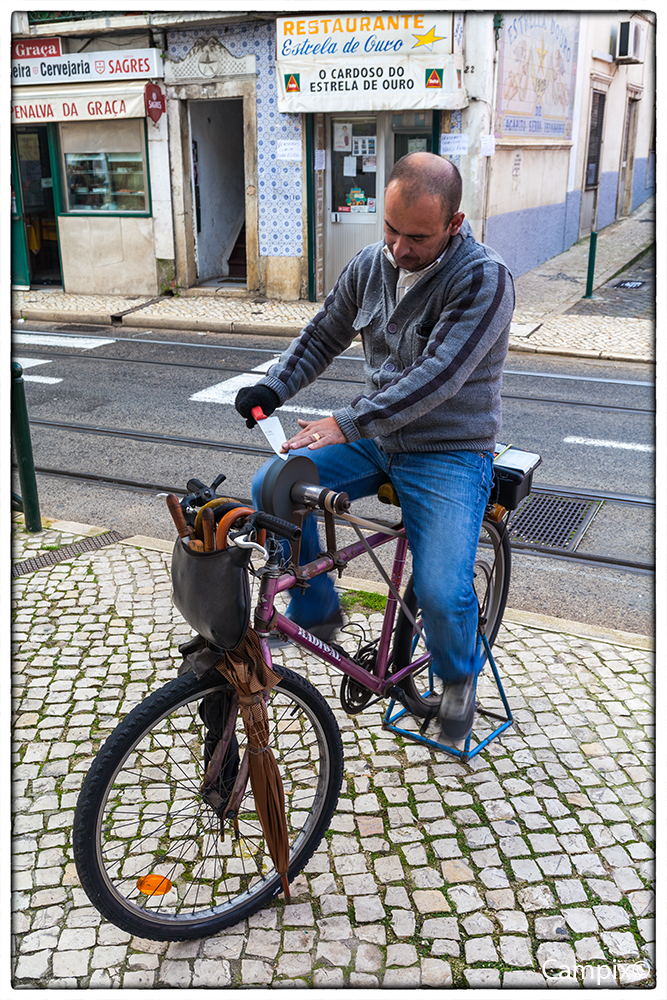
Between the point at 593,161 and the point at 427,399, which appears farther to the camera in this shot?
the point at 593,161

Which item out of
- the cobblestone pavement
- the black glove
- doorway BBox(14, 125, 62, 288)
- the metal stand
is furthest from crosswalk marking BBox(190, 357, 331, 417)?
doorway BBox(14, 125, 62, 288)

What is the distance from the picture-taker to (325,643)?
111 inches

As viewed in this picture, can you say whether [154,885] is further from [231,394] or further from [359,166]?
[359,166]

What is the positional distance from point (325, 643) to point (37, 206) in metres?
15.9

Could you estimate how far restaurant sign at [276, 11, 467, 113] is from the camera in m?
12.4

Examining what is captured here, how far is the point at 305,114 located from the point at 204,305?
11.3 ft

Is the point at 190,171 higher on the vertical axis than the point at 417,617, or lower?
higher

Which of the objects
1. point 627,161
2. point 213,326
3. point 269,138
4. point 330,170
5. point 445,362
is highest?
point 627,161

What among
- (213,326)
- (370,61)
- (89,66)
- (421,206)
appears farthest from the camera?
(89,66)

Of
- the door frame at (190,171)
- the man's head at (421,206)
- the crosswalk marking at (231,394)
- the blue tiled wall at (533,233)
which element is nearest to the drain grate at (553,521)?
the crosswalk marking at (231,394)

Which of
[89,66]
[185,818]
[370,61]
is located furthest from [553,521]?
[89,66]

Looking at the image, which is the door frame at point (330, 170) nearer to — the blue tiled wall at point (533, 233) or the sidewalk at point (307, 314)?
the sidewalk at point (307, 314)

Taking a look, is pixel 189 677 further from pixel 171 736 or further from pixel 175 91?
pixel 175 91

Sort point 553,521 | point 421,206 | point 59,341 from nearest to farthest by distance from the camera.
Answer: point 421,206 < point 553,521 < point 59,341
